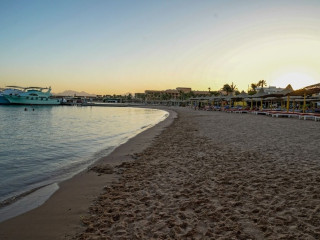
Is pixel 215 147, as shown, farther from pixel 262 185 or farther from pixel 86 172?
pixel 86 172

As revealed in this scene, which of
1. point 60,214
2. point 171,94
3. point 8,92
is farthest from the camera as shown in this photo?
point 171,94

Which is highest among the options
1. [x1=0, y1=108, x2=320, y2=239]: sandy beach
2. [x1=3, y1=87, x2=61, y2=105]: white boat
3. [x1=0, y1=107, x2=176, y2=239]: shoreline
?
[x1=3, y1=87, x2=61, y2=105]: white boat

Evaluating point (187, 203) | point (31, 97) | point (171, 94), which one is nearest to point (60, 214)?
point (187, 203)

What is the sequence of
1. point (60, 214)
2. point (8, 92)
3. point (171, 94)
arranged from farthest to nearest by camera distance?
point (171, 94) → point (8, 92) → point (60, 214)

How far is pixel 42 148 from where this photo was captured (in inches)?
422

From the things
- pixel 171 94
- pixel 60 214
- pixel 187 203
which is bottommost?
pixel 60 214

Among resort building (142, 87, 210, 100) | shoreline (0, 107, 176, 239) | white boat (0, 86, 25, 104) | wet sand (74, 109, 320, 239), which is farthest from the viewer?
resort building (142, 87, 210, 100)

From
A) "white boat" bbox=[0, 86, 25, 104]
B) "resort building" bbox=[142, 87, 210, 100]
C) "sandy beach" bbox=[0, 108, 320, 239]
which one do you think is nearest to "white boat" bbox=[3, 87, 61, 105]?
"white boat" bbox=[0, 86, 25, 104]

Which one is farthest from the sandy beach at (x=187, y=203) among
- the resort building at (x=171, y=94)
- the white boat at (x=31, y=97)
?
the resort building at (x=171, y=94)

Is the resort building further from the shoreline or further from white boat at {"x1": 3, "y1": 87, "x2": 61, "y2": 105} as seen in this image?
the shoreline

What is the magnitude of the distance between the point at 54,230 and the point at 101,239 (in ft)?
2.81

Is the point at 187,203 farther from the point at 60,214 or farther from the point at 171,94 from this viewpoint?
the point at 171,94

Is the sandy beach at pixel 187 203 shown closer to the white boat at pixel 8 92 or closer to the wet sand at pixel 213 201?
the wet sand at pixel 213 201

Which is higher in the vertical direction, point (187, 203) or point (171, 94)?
point (171, 94)
